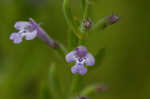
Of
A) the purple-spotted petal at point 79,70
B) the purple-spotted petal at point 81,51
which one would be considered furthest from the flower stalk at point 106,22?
the purple-spotted petal at point 79,70

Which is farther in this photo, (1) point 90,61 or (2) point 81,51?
(2) point 81,51

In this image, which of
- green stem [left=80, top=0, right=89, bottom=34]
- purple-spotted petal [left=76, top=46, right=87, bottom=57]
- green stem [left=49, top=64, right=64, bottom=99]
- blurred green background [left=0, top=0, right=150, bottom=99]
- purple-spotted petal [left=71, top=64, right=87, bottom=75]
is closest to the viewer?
purple-spotted petal [left=71, top=64, right=87, bottom=75]

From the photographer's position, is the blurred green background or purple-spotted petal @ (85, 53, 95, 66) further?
the blurred green background

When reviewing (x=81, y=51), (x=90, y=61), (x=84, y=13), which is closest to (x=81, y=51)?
(x=81, y=51)

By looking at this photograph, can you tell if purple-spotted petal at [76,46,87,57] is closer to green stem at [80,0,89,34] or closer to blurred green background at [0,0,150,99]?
green stem at [80,0,89,34]

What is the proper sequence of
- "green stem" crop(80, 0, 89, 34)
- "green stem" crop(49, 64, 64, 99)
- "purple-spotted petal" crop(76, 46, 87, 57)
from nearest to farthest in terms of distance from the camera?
"purple-spotted petal" crop(76, 46, 87, 57)
"green stem" crop(80, 0, 89, 34)
"green stem" crop(49, 64, 64, 99)

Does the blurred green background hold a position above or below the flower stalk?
above

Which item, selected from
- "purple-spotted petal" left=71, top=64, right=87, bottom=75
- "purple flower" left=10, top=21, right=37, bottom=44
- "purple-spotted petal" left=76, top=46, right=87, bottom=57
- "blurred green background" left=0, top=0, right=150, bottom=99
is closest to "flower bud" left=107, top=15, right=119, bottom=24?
"purple-spotted petal" left=76, top=46, right=87, bottom=57

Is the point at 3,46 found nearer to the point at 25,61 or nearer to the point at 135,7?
the point at 25,61

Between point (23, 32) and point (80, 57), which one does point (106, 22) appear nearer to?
point (80, 57)
